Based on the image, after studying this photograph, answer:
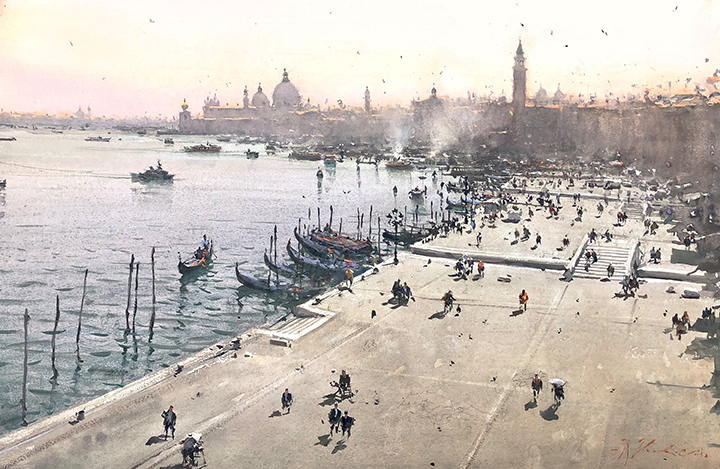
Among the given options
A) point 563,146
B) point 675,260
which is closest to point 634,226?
point 675,260

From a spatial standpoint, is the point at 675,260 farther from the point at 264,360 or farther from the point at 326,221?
the point at 326,221

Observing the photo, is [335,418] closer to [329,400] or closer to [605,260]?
[329,400]

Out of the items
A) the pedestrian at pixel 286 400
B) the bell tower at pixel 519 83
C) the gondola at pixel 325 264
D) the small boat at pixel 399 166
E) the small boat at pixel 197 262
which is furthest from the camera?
the bell tower at pixel 519 83

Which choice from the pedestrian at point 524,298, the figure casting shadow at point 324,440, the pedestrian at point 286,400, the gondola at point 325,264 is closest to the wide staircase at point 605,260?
the pedestrian at point 524,298

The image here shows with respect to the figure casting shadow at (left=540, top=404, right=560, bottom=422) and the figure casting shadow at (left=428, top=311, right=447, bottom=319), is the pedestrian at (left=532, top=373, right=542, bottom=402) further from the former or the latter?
the figure casting shadow at (left=428, top=311, right=447, bottom=319)

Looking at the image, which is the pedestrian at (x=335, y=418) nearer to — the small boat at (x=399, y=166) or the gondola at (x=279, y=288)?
the gondola at (x=279, y=288)

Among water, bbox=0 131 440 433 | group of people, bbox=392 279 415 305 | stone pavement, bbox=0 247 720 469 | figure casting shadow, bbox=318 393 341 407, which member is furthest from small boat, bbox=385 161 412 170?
figure casting shadow, bbox=318 393 341 407

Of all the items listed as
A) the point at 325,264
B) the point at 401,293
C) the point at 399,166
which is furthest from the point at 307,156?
the point at 401,293
